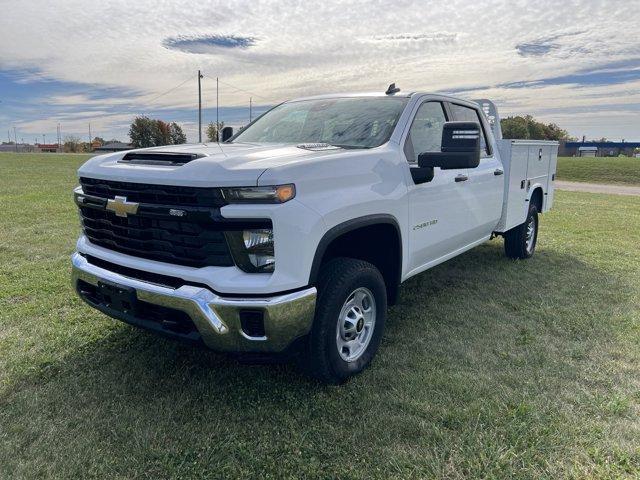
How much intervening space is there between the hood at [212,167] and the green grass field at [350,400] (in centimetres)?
133

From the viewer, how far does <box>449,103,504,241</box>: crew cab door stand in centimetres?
468

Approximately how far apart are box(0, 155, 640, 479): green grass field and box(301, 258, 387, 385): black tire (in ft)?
0.51

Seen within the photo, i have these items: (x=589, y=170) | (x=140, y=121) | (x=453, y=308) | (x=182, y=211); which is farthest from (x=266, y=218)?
(x=140, y=121)

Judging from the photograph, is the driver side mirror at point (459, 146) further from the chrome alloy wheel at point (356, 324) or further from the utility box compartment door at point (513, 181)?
the utility box compartment door at point (513, 181)

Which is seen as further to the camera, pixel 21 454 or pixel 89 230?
pixel 89 230

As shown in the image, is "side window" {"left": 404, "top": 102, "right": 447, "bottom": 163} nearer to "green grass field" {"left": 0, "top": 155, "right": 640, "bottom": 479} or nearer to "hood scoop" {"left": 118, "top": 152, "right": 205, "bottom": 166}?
"green grass field" {"left": 0, "top": 155, "right": 640, "bottom": 479}

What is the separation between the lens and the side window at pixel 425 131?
378cm

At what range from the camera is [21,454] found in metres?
2.54

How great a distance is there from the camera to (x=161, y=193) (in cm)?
273

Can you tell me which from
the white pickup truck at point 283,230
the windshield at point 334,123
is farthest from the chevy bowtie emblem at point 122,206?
the windshield at point 334,123

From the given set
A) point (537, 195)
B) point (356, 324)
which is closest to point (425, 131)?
point (356, 324)

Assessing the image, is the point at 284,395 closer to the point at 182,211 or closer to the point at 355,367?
the point at 355,367

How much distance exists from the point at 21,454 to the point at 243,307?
1344 millimetres

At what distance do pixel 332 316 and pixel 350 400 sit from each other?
56cm
